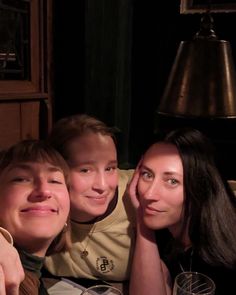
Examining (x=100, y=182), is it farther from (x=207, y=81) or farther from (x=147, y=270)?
(x=207, y=81)

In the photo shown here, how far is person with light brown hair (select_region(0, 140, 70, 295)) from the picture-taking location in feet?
3.12

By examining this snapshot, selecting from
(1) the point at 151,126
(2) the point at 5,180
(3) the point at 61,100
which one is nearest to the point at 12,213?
(2) the point at 5,180

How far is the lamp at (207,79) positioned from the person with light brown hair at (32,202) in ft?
1.35

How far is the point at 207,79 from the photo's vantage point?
1.15 m

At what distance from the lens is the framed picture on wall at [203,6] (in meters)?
2.21

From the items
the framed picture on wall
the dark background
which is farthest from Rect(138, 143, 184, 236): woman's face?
the framed picture on wall

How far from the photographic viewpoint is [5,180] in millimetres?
1004

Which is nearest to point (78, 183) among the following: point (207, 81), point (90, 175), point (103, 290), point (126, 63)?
point (90, 175)

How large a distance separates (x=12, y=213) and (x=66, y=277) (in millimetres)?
408

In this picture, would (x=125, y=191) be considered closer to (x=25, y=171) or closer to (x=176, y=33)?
(x=25, y=171)

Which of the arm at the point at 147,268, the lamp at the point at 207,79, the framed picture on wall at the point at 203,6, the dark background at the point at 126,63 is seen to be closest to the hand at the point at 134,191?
the arm at the point at 147,268

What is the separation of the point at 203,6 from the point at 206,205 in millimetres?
1416

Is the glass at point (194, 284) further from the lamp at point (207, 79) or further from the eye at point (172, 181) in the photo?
the lamp at point (207, 79)

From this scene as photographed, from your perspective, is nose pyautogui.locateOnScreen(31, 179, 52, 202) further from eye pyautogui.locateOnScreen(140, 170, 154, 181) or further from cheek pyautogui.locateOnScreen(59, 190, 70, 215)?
eye pyautogui.locateOnScreen(140, 170, 154, 181)
